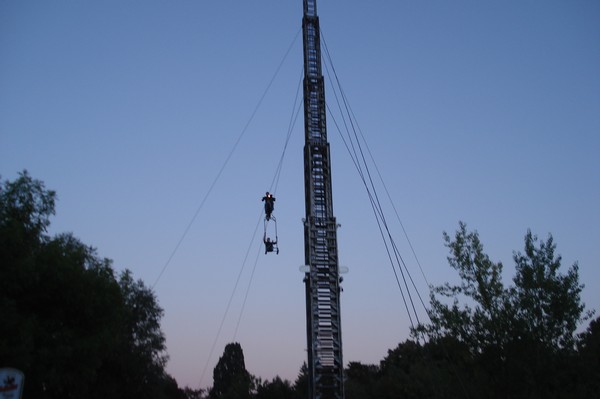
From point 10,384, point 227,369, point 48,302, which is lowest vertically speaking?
point 10,384

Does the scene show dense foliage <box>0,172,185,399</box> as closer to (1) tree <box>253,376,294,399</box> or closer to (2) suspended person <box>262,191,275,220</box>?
(2) suspended person <box>262,191,275,220</box>

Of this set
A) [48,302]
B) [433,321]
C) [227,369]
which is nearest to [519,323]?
[433,321]

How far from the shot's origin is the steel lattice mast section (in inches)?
621

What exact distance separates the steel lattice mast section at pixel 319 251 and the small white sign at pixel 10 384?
855 cm

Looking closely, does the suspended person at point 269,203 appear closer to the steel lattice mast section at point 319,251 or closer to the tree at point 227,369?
the steel lattice mast section at point 319,251

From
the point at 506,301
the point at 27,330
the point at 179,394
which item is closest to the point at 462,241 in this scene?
the point at 506,301

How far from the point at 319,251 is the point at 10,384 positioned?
9984 millimetres

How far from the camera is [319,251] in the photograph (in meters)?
17.0

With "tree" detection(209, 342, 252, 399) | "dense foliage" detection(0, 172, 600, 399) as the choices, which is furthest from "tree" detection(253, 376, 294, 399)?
"dense foliage" detection(0, 172, 600, 399)

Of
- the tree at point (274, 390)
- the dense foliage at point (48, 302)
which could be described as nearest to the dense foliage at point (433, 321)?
the dense foliage at point (48, 302)

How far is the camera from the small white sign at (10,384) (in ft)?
27.8

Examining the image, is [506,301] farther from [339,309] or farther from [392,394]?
[392,394]

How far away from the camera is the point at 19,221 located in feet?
69.5

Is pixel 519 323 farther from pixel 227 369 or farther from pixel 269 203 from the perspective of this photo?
pixel 227 369
